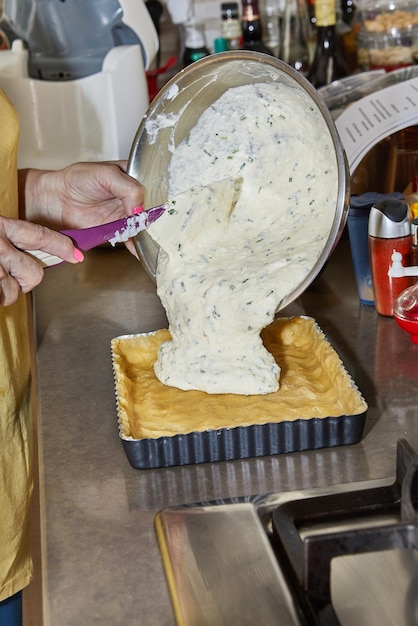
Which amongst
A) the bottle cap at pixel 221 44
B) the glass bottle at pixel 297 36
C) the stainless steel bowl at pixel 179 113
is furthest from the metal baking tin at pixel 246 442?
the glass bottle at pixel 297 36

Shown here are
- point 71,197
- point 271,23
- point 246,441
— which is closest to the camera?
point 246,441

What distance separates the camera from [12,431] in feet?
3.25

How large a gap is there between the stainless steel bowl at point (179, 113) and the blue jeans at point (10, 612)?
430 mm

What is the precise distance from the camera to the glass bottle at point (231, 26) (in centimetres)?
185

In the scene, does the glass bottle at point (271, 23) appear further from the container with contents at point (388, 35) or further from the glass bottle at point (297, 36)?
the container with contents at point (388, 35)

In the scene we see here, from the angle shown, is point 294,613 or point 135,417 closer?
point 294,613

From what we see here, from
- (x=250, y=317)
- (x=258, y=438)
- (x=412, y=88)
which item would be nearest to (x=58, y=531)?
(x=258, y=438)

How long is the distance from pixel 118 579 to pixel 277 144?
1.68 feet

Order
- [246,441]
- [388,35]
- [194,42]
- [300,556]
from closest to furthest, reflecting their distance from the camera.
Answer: [300,556], [246,441], [388,35], [194,42]

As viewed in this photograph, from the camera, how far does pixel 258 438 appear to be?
84 cm

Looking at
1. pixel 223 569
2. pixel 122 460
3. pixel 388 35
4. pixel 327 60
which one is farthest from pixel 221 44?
pixel 223 569

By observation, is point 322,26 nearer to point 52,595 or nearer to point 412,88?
point 412,88

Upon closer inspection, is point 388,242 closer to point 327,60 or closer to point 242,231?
point 242,231

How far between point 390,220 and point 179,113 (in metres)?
0.32
